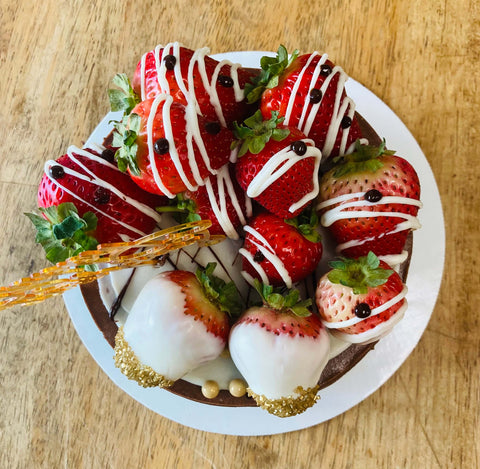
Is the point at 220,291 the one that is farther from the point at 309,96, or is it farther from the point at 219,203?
the point at 309,96

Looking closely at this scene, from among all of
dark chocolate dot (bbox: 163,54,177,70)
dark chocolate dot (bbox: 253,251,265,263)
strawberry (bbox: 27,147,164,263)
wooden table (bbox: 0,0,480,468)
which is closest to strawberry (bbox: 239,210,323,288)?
dark chocolate dot (bbox: 253,251,265,263)

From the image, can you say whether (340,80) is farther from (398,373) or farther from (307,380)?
(398,373)

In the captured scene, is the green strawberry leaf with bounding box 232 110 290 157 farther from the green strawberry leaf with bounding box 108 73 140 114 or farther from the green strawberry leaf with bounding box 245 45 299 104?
the green strawberry leaf with bounding box 108 73 140 114

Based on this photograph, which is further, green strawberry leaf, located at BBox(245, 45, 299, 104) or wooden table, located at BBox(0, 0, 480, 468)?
wooden table, located at BBox(0, 0, 480, 468)

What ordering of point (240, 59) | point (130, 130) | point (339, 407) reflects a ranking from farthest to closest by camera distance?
point (240, 59)
point (339, 407)
point (130, 130)

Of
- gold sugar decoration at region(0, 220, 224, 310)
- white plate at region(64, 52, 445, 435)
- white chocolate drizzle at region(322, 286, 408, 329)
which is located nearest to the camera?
gold sugar decoration at region(0, 220, 224, 310)

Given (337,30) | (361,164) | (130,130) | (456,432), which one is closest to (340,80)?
(361,164)
